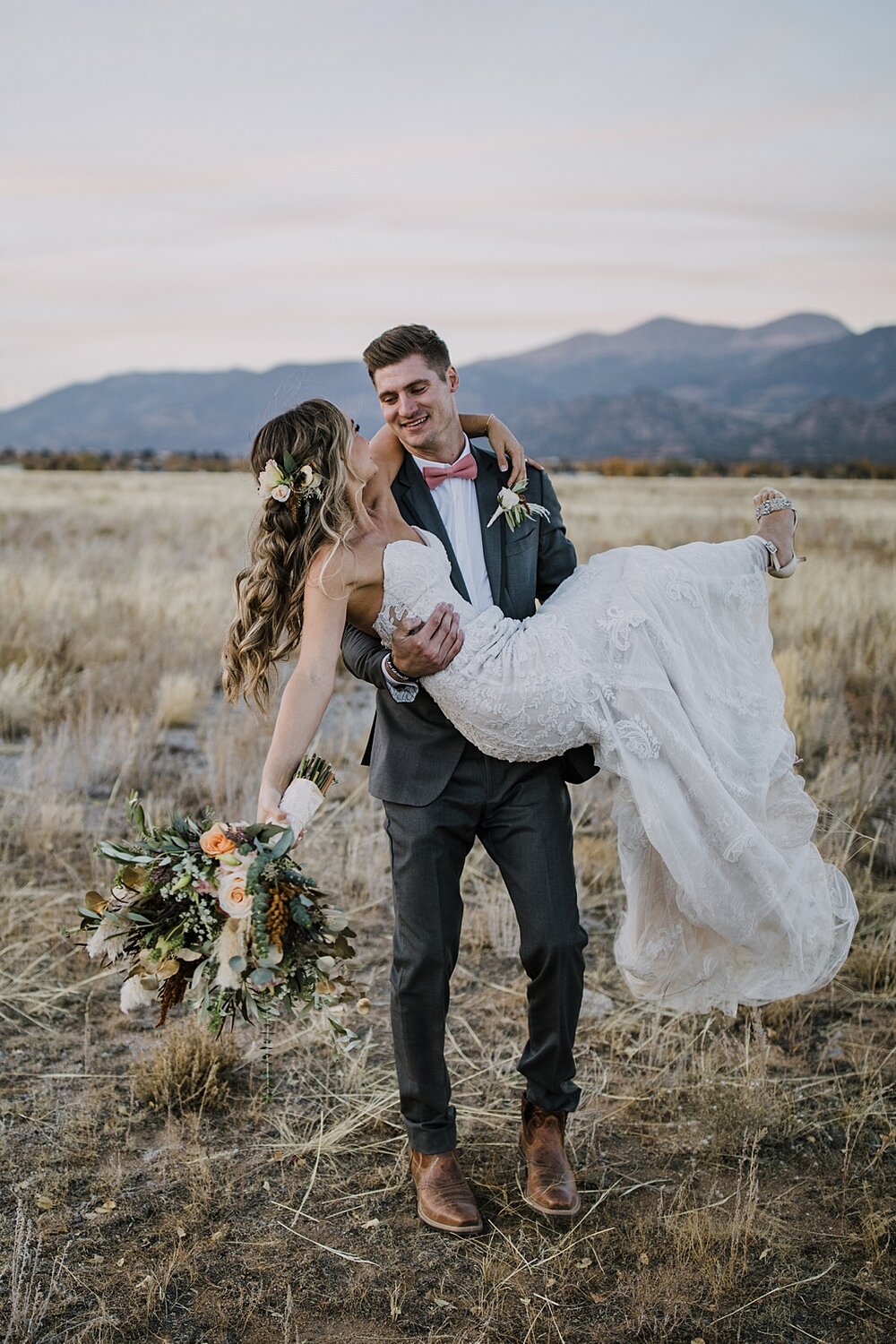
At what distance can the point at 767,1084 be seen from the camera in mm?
3990

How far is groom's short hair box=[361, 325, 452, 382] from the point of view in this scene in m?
3.44

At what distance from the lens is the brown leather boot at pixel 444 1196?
3.22 metres

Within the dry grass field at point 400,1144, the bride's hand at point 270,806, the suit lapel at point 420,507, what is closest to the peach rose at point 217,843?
the bride's hand at point 270,806

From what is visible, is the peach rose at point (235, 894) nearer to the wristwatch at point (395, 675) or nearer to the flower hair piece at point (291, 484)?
the wristwatch at point (395, 675)

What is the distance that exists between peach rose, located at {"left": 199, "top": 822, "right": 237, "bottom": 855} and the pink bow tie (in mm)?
1449

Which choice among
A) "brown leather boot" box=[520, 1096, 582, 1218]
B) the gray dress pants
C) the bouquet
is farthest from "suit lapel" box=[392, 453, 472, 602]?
"brown leather boot" box=[520, 1096, 582, 1218]

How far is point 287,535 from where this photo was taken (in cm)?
317

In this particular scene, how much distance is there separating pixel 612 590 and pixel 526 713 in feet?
1.74

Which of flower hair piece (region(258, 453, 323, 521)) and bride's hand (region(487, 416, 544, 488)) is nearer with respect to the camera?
flower hair piece (region(258, 453, 323, 521))

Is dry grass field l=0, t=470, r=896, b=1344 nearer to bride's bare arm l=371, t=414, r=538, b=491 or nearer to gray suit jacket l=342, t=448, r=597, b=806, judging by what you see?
gray suit jacket l=342, t=448, r=597, b=806

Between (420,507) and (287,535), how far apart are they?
1.61 feet

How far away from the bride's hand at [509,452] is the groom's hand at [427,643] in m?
0.69

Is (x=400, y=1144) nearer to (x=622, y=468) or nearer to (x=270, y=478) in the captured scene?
(x=270, y=478)

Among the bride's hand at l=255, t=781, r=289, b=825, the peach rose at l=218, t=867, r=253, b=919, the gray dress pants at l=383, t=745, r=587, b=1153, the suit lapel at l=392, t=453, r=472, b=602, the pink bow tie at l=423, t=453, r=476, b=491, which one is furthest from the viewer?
the pink bow tie at l=423, t=453, r=476, b=491
